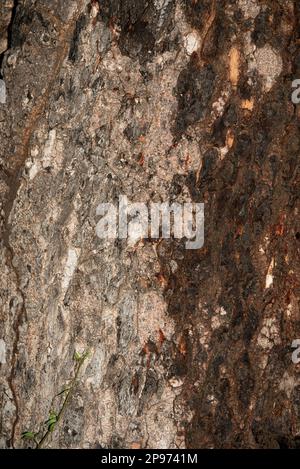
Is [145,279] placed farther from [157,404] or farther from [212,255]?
[157,404]

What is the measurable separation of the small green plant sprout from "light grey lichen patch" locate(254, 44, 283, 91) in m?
0.93

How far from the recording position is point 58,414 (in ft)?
6.54

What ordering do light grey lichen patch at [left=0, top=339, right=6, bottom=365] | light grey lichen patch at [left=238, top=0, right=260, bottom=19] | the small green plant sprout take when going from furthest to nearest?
light grey lichen patch at [left=0, top=339, right=6, bottom=365], the small green plant sprout, light grey lichen patch at [left=238, top=0, right=260, bottom=19]

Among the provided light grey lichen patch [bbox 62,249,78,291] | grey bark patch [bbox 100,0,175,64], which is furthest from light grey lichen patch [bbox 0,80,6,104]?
light grey lichen patch [bbox 62,249,78,291]

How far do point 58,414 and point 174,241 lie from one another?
62 centimetres

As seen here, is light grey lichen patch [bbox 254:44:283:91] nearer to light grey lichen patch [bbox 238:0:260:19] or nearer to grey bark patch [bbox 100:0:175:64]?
light grey lichen patch [bbox 238:0:260:19]

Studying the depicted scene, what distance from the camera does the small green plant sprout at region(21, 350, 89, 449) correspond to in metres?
1.96

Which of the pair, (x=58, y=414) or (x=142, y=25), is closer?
(x=142, y=25)

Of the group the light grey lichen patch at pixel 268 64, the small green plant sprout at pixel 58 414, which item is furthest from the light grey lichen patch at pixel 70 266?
the light grey lichen patch at pixel 268 64

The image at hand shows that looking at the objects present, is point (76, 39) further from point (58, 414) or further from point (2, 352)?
point (58, 414)

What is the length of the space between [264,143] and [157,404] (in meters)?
0.79

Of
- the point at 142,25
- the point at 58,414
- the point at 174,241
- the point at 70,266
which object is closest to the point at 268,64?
the point at 142,25

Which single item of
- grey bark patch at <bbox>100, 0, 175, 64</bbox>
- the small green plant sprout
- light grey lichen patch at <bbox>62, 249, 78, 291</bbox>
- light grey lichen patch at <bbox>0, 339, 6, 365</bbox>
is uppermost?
grey bark patch at <bbox>100, 0, 175, 64</bbox>
